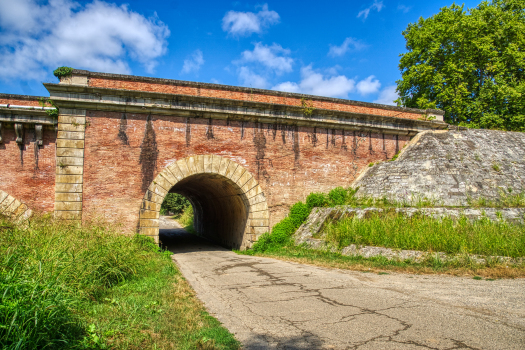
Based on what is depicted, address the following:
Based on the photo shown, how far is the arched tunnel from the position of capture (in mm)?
11616

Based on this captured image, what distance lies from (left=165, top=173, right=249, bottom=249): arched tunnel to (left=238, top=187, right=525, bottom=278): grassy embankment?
6.15 feet

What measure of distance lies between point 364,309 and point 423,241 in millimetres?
3868

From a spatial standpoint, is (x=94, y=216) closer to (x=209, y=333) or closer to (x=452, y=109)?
(x=209, y=333)

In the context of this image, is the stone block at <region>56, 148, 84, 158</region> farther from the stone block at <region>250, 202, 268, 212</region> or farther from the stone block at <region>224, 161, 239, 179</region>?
the stone block at <region>250, 202, 268, 212</region>

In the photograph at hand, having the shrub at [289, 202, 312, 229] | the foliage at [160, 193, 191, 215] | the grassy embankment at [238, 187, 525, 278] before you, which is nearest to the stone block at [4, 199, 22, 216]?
the grassy embankment at [238, 187, 525, 278]

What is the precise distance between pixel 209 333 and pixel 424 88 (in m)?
20.7

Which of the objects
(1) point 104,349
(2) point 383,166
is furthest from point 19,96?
(2) point 383,166

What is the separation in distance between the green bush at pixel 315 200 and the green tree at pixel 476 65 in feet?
36.1

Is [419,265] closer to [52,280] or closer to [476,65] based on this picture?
[52,280]

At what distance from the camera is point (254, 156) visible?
11.4 m

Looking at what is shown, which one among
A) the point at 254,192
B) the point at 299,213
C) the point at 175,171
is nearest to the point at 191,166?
the point at 175,171

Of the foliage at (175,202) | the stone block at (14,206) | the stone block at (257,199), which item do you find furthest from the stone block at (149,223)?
the foliage at (175,202)

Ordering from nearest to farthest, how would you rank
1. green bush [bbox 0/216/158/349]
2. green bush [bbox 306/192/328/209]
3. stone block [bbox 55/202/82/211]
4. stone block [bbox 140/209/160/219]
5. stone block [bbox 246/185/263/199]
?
green bush [bbox 0/216/158/349]
stone block [bbox 55/202/82/211]
stone block [bbox 140/209/160/219]
stone block [bbox 246/185/263/199]
green bush [bbox 306/192/328/209]

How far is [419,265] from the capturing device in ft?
22.7
